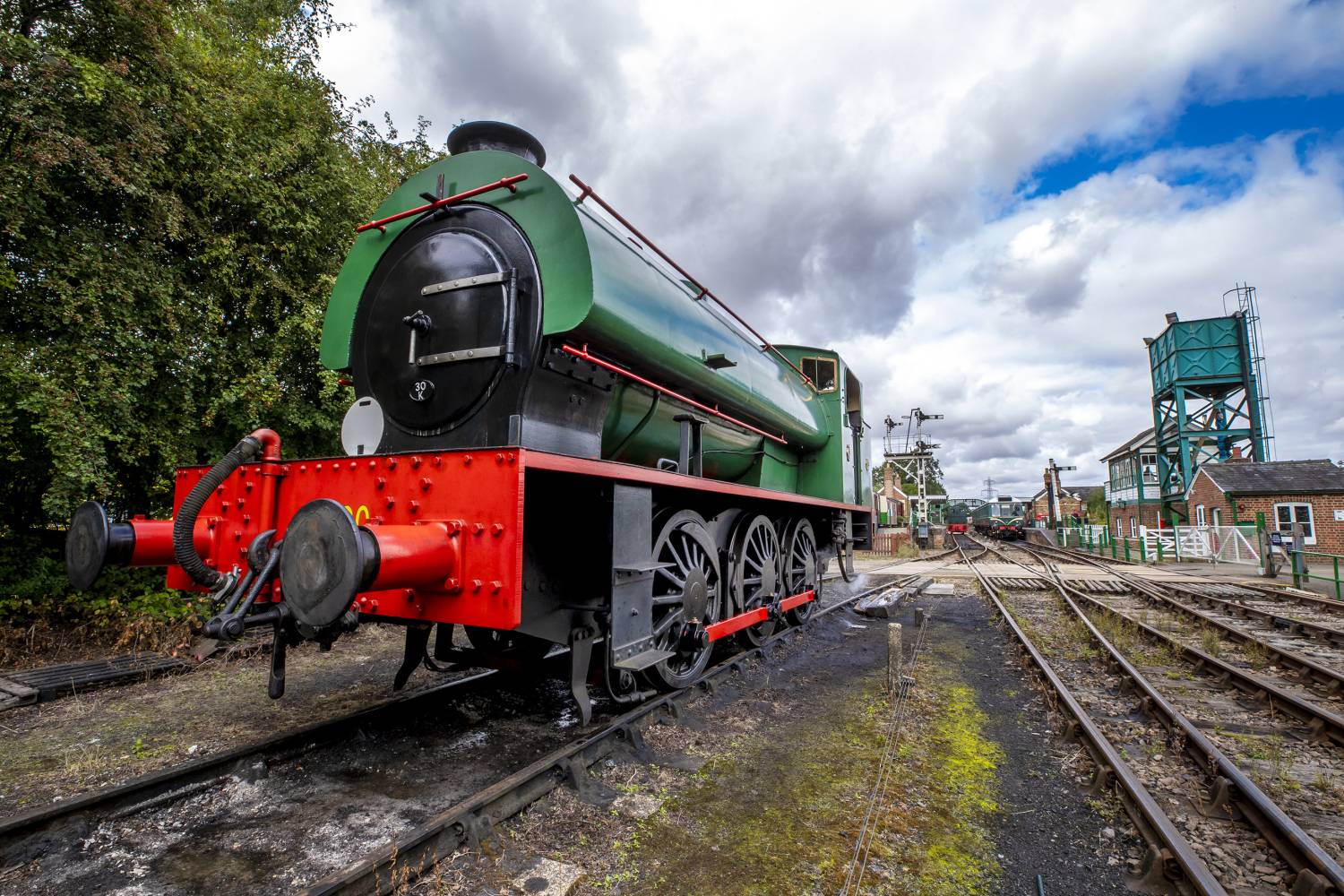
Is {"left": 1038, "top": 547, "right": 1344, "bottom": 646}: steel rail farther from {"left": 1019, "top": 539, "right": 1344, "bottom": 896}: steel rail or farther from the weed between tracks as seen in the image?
the weed between tracks

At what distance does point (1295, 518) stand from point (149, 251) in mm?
28056

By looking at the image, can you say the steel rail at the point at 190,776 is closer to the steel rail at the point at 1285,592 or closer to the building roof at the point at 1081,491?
the steel rail at the point at 1285,592

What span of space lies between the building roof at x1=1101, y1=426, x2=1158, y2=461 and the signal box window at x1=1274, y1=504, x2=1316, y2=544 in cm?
1175

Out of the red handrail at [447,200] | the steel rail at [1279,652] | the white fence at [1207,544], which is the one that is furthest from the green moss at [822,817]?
the white fence at [1207,544]

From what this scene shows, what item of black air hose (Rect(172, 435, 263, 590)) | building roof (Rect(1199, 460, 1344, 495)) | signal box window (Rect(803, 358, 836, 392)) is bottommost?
A: black air hose (Rect(172, 435, 263, 590))

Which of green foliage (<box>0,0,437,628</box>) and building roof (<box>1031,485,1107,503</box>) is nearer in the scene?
green foliage (<box>0,0,437,628</box>)

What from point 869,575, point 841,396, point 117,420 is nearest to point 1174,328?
point 869,575

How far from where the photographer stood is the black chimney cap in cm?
397

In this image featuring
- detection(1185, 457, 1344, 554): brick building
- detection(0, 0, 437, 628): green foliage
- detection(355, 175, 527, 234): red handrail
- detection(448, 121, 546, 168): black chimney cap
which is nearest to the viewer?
detection(355, 175, 527, 234): red handrail

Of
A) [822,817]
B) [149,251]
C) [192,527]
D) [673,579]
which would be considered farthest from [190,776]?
A: [149,251]

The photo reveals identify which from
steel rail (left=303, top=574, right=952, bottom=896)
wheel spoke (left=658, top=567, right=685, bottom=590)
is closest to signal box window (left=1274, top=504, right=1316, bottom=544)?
wheel spoke (left=658, top=567, right=685, bottom=590)

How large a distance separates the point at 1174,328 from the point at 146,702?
35.0 meters

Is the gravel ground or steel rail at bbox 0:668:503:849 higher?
steel rail at bbox 0:668:503:849

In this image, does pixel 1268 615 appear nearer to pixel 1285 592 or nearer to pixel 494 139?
pixel 1285 592
